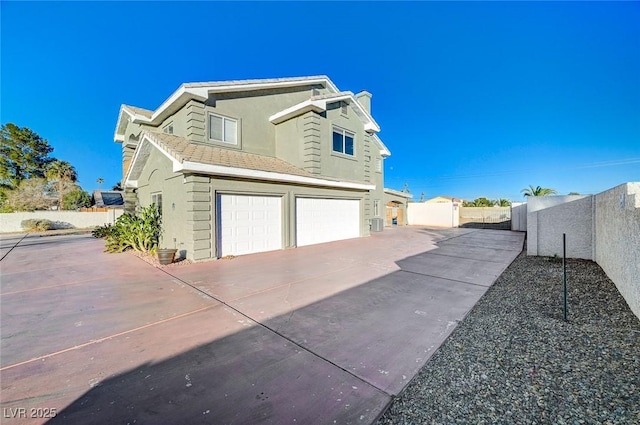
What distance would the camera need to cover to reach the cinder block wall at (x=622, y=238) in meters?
3.72

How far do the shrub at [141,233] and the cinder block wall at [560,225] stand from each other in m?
13.9

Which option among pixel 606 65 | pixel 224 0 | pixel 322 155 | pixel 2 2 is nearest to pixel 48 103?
pixel 2 2

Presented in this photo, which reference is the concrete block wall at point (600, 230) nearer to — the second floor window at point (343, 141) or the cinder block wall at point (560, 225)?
the cinder block wall at point (560, 225)

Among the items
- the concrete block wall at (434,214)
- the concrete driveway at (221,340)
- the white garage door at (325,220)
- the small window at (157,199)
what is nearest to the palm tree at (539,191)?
the concrete block wall at (434,214)

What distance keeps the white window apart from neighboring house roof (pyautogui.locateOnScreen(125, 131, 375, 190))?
1.63ft

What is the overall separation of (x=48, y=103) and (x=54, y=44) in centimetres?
2397

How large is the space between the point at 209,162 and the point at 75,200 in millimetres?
32852

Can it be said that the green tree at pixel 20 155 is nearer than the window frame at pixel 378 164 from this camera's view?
No

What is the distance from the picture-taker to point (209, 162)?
26.2 ft

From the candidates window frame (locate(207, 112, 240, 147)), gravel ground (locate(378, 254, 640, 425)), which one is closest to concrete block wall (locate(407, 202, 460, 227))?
window frame (locate(207, 112, 240, 147))

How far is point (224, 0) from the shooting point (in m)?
12.3

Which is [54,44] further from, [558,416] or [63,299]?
[558,416]

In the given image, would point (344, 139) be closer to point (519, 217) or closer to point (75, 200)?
point (519, 217)

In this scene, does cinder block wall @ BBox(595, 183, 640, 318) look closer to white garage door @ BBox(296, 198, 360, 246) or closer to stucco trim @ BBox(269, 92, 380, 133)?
white garage door @ BBox(296, 198, 360, 246)
